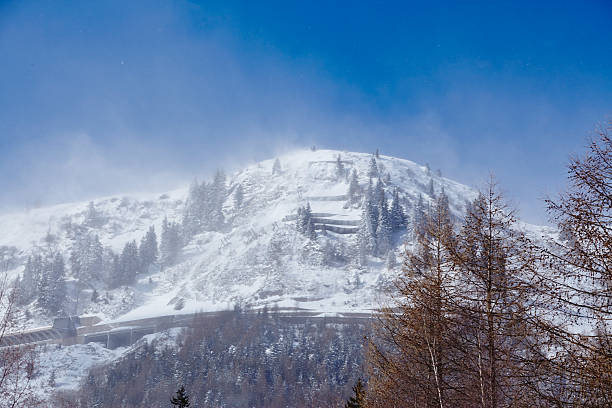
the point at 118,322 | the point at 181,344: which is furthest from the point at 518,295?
the point at 118,322

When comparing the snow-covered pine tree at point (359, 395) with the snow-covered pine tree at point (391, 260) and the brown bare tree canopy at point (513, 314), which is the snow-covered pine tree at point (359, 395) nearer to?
the brown bare tree canopy at point (513, 314)

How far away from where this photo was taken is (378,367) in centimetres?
1338

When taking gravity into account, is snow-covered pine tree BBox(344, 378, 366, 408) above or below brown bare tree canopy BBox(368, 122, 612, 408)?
below

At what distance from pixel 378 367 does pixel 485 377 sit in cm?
413

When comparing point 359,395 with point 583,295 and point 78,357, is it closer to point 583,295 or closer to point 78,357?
point 583,295

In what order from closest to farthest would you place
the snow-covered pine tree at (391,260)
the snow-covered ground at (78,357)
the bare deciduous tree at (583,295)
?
the bare deciduous tree at (583,295) < the snow-covered ground at (78,357) < the snow-covered pine tree at (391,260)

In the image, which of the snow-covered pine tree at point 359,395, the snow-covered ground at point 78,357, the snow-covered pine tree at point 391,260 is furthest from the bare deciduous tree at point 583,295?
the snow-covered pine tree at point 391,260

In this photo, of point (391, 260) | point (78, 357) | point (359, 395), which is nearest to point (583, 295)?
point (359, 395)

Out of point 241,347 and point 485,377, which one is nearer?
point 485,377

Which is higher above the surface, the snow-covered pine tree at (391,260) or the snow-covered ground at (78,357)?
the snow-covered pine tree at (391,260)

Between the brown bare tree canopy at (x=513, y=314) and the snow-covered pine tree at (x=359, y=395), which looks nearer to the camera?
the brown bare tree canopy at (x=513, y=314)

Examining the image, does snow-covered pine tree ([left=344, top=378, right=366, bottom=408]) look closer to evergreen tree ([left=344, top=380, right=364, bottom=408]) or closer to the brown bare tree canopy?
evergreen tree ([left=344, top=380, right=364, bottom=408])

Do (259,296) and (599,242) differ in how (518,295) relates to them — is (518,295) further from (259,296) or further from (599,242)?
(259,296)

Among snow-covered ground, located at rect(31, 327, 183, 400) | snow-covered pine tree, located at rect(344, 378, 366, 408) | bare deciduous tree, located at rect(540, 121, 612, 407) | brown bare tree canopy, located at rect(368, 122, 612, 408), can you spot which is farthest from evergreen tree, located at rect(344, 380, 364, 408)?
snow-covered ground, located at rect(31, 327, 183, 400)
